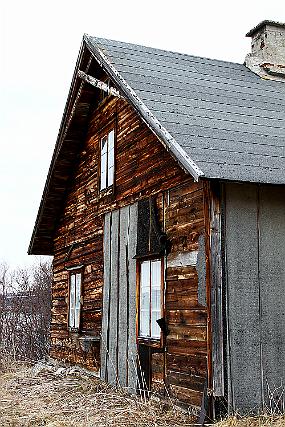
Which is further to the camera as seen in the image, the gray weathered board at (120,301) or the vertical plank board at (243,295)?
the gray weathered board at (120,301)

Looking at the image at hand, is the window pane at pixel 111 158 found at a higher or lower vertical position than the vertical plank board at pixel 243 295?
higher

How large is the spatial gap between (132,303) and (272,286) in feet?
9.21

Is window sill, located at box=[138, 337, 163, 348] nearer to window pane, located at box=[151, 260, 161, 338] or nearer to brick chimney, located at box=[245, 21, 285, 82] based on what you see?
window pane, located at box=[151, 260, 161, 338]

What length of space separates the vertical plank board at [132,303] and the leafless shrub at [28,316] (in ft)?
56.3

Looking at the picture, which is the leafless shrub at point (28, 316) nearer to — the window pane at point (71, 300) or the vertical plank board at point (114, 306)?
the window pane at point (71, 300)

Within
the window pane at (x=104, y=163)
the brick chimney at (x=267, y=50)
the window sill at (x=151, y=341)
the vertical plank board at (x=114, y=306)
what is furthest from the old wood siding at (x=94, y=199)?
the brick chimney at (x=267, y=50)

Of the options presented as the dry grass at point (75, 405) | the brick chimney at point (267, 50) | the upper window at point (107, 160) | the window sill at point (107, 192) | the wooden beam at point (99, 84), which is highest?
the brick chimney at point (267, 50)

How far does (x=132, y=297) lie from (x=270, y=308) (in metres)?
2.79

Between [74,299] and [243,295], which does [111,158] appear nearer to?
[74,299]

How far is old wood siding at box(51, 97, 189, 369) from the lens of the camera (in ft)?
31.8

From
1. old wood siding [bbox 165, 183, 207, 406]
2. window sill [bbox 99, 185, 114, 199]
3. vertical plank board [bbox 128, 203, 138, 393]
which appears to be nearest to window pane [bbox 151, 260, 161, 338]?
old wood siding [bbox 165, 183, 207, 406]

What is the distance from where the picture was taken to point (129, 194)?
1034cm

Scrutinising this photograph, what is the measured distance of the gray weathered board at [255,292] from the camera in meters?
7.33

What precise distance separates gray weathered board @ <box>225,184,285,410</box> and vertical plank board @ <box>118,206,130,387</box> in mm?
2901
